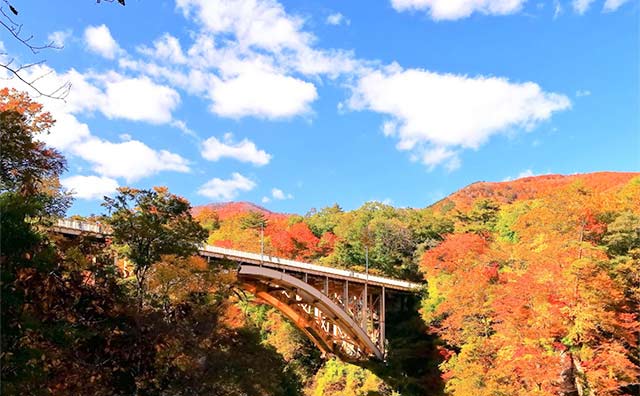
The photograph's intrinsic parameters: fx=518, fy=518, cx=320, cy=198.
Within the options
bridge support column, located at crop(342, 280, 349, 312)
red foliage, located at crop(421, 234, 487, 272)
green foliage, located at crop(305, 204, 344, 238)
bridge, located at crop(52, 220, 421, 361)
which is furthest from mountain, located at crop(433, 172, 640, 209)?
bridge support column, located at crop(342, 280, 349, 312)

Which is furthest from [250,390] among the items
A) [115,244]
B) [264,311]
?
[264,311]

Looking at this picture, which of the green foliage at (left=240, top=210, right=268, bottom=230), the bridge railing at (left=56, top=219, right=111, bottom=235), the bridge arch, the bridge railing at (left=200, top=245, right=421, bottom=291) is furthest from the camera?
the green foliage at (left=240, top=210, right=268, bottom=230)

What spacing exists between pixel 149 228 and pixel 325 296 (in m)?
13.1

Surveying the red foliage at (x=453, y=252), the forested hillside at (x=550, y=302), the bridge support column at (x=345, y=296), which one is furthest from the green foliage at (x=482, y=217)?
the bridge support column at (x=345, y=296)

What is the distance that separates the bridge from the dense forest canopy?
1.58 m

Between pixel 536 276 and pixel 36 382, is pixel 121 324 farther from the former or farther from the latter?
pixel 536 276

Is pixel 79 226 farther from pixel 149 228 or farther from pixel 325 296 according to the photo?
pixel 325 296

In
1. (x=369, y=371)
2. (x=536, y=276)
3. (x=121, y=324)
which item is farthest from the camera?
(x=369, y=371)

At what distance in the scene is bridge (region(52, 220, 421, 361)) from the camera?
2118 centimetres

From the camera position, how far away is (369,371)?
26844mm

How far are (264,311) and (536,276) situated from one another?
22.4m

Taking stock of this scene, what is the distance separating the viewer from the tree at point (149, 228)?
1099cm

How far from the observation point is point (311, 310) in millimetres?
24984

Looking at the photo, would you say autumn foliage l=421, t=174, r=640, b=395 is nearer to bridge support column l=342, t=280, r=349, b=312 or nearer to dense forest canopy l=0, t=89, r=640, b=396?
dense forest canopy l=0, t=89, r=640, b=396
